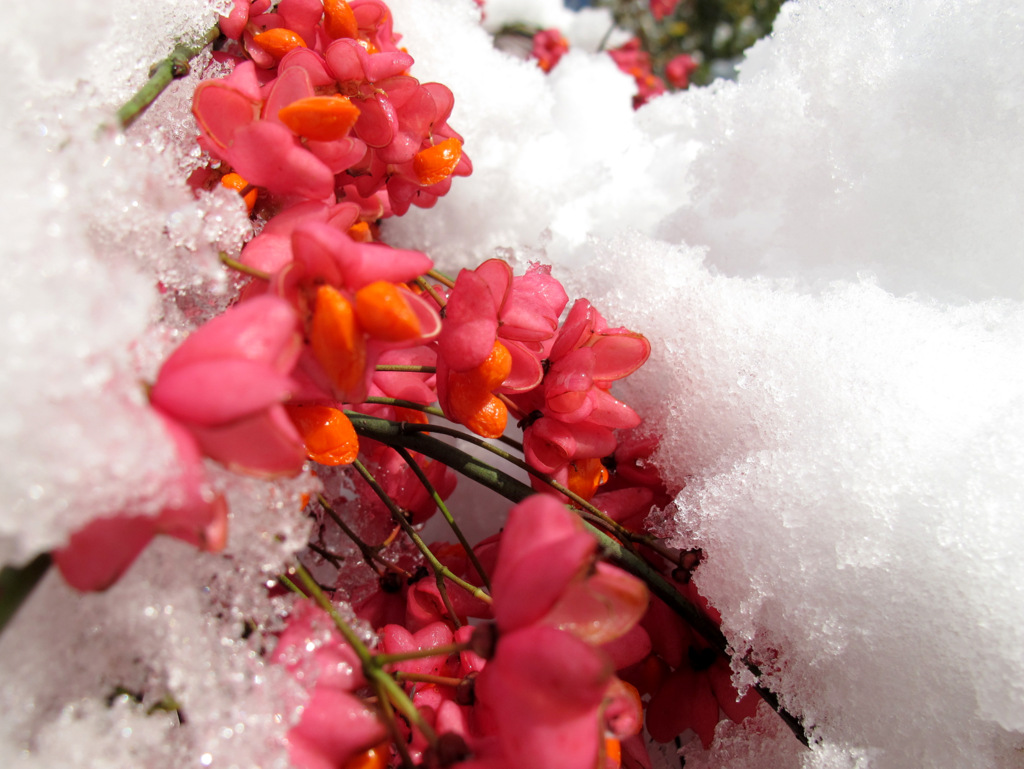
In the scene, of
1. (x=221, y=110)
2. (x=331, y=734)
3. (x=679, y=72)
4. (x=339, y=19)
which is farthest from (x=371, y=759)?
(x=679, y=72)

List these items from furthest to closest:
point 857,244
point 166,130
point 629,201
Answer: point 629,201, point 857,244, point 166,130

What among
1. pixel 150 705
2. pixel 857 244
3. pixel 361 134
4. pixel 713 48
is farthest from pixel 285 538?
pixel 713 48

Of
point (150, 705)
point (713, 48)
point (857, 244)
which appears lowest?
point (713, 48)

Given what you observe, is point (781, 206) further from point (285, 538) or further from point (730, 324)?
point (285, 538)

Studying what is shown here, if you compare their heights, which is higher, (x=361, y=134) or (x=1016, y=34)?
(x=361, y=134)

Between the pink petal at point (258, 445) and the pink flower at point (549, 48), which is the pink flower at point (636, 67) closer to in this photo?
the pink flower at point (549, 48)

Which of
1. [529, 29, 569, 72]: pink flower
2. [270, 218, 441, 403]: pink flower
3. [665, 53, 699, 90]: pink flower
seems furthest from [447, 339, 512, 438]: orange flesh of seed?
[665, 53, 699, 90]: pink flower

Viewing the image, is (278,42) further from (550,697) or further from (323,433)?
(550,697)

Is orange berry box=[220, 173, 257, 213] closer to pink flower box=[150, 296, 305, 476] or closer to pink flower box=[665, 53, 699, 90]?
pink flower box=[150, 296, 305, 476]
